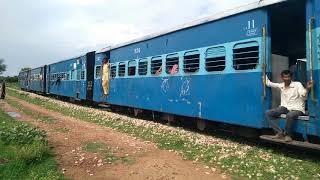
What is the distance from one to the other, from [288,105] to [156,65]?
22.1 feet

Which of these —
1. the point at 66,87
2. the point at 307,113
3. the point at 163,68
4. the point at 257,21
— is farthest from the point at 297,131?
the point at 66,87

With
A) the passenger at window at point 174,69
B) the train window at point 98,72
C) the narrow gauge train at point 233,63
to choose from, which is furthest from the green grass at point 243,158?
the train window at point 98,72

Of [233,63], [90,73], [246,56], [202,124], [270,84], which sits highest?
[90,73]

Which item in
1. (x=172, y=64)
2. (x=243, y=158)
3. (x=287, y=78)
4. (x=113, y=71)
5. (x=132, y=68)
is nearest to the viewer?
(x=243, y=158)

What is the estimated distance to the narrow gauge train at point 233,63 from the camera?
8531 millimetres

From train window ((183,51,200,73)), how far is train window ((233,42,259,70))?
1.87 metres

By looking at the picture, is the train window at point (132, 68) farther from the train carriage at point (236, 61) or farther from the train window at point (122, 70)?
the train carriage at point (236, 61)

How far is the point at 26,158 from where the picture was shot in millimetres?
8430

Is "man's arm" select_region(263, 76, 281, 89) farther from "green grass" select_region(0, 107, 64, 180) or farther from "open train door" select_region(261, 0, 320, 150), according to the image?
"green grass" select_region(0, 107, 64, 180)

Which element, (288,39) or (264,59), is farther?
(288,39)

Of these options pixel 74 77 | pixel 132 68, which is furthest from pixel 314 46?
pixel 74 77

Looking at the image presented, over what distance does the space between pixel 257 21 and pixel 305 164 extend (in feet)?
10.3

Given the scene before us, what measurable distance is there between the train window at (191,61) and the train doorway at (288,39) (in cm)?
211

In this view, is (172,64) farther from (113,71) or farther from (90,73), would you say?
(90,73)
